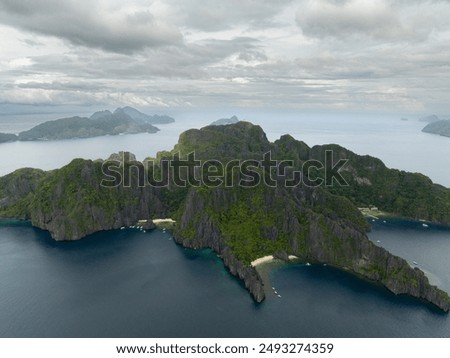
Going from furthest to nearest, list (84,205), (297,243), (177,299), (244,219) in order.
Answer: (84,205)
(244,219)
(297,243)
(177,299)

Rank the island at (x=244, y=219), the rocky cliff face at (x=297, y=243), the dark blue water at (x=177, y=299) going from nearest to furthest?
the dark blue water at (x=177, y=299)
the rocky cliff face at (x=297, y=243)
the island at (x=244, y=219)

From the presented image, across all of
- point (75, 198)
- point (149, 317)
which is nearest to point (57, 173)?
point (75, 198)

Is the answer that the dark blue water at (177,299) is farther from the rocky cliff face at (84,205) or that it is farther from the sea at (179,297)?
the rocky cliff face at (84,205)

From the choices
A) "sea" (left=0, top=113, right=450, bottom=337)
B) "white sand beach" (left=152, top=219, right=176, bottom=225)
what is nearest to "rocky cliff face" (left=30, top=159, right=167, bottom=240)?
"white sand beach" (left=152, top=219, right=176, bottom=225)

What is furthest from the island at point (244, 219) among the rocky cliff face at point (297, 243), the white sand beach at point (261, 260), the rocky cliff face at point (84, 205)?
the white sand beach at point (261, 260)

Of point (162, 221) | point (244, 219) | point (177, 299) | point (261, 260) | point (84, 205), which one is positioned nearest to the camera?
point (177, 299)

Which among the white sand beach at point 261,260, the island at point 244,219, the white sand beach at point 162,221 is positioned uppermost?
the island at point 244,219

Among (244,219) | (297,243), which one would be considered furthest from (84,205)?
(297,243)

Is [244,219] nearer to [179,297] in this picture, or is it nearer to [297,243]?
[297,243]
